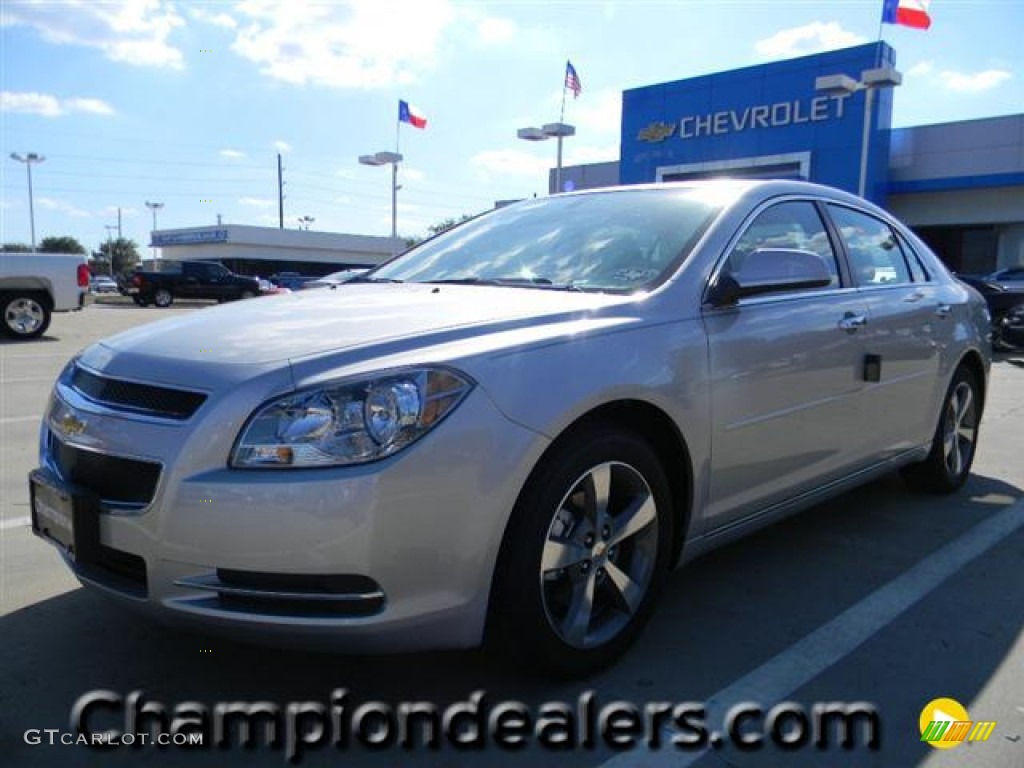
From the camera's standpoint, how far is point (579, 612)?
2646mm

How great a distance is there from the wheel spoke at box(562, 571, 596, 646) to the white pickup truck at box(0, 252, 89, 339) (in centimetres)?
1323

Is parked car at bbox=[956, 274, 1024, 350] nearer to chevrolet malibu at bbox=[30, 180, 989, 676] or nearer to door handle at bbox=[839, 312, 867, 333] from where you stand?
door handle at bbox=[839, 312, 867, 333]

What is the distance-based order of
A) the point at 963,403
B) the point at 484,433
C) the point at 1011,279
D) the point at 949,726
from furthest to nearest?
the point at 1011,279
the point at 963,403
the point at 949,726
the point at 484,433

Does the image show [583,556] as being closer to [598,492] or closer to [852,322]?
[598,492]

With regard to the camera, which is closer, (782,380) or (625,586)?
(625,586)

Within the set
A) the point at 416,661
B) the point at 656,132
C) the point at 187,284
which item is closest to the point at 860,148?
the point at 656,132

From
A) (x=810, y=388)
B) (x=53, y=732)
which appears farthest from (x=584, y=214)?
(x=53, y=732)

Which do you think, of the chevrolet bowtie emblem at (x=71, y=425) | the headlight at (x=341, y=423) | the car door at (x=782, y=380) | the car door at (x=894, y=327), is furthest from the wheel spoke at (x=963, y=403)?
the chevrolet bowtie emblem at (x=71, y=425)

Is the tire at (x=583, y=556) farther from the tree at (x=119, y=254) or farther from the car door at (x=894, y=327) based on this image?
the tree at (x=119, y=254)

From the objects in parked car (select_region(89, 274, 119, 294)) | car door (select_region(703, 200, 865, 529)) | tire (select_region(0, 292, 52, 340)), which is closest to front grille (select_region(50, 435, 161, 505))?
car door (select_region(703, 200, 865, 529))

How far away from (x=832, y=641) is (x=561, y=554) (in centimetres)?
117

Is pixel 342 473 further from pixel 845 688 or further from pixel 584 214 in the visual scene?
pixel 584 214

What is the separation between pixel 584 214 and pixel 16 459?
4.07 m

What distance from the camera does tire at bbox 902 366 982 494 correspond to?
482cm
